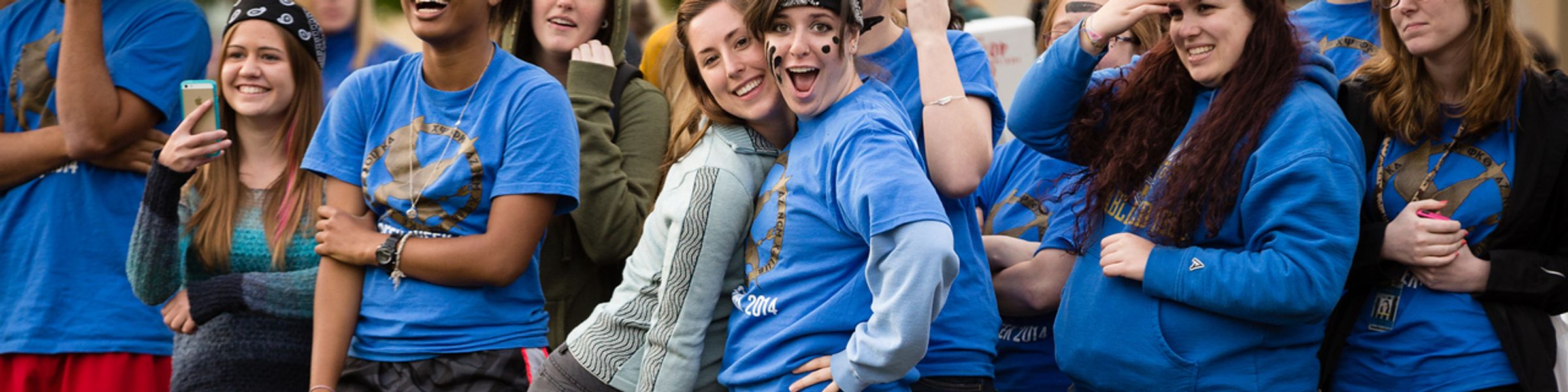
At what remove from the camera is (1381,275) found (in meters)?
3.12

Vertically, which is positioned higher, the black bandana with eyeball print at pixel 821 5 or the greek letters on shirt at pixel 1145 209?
the black bandana with eyeball print at pixel 821 5

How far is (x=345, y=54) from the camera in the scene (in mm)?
4816

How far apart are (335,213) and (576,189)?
0.56 m

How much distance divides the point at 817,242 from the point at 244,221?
5.86 ft

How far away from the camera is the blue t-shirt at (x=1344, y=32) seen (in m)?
3.63

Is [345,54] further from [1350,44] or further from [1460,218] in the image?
[1460,218]

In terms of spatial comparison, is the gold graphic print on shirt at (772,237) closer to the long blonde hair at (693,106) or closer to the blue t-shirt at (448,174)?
the long blonde hair at (693,106)

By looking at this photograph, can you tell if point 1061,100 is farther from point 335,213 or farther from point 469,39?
point 335,213

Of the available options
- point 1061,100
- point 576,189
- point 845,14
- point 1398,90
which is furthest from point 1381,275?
point 576,189

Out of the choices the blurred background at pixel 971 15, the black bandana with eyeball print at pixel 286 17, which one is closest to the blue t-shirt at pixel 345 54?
the blurred background at pixel 971 15

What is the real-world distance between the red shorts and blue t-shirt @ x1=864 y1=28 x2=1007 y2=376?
242cm

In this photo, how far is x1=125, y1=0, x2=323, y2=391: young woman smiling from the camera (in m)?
3.60

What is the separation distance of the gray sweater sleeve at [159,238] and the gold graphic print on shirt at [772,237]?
5.75 feet

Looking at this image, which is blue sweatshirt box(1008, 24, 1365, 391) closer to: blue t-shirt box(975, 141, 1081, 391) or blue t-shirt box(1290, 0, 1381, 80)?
blue t-shirt box(975, 141, 1081, 391)
